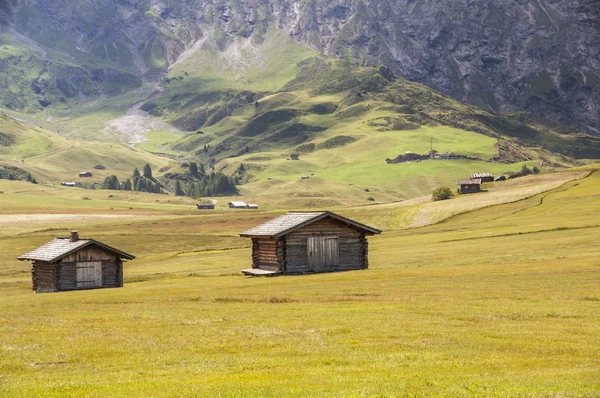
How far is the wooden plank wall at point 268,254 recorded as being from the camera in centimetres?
7088

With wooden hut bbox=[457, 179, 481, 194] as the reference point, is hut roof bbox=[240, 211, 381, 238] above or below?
below

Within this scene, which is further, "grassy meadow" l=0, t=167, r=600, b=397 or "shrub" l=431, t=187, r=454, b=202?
"shrub" l=431, t=187, r=454, b=202

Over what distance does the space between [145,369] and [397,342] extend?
9.32 metres

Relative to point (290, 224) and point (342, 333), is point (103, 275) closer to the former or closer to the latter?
point (290, 224)

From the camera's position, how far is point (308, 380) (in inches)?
862

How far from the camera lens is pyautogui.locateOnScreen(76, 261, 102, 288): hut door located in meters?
73.6

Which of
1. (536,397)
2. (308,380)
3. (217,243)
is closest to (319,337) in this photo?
(308,380)

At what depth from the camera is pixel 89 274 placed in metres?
74.0

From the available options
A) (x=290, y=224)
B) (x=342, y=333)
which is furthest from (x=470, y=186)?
(x=342, y=333)

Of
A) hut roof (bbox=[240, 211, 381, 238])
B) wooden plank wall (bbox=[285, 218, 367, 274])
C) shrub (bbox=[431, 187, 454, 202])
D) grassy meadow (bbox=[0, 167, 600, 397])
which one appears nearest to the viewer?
grassy meadow (bbox=[0, 167, 600, 397])

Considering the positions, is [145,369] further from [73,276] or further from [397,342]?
[73,276]

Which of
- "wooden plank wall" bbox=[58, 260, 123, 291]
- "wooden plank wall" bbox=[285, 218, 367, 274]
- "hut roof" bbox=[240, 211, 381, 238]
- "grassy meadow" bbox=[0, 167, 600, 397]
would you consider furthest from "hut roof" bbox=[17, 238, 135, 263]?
"wooden plank wall" bbox=[285, 218, 367, 274]

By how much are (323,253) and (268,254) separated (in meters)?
5.17

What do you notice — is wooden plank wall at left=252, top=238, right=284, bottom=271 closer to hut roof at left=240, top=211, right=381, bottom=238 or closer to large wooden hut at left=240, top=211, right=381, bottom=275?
large wooden hut at left=240, top=211, right=381, bottom=275
